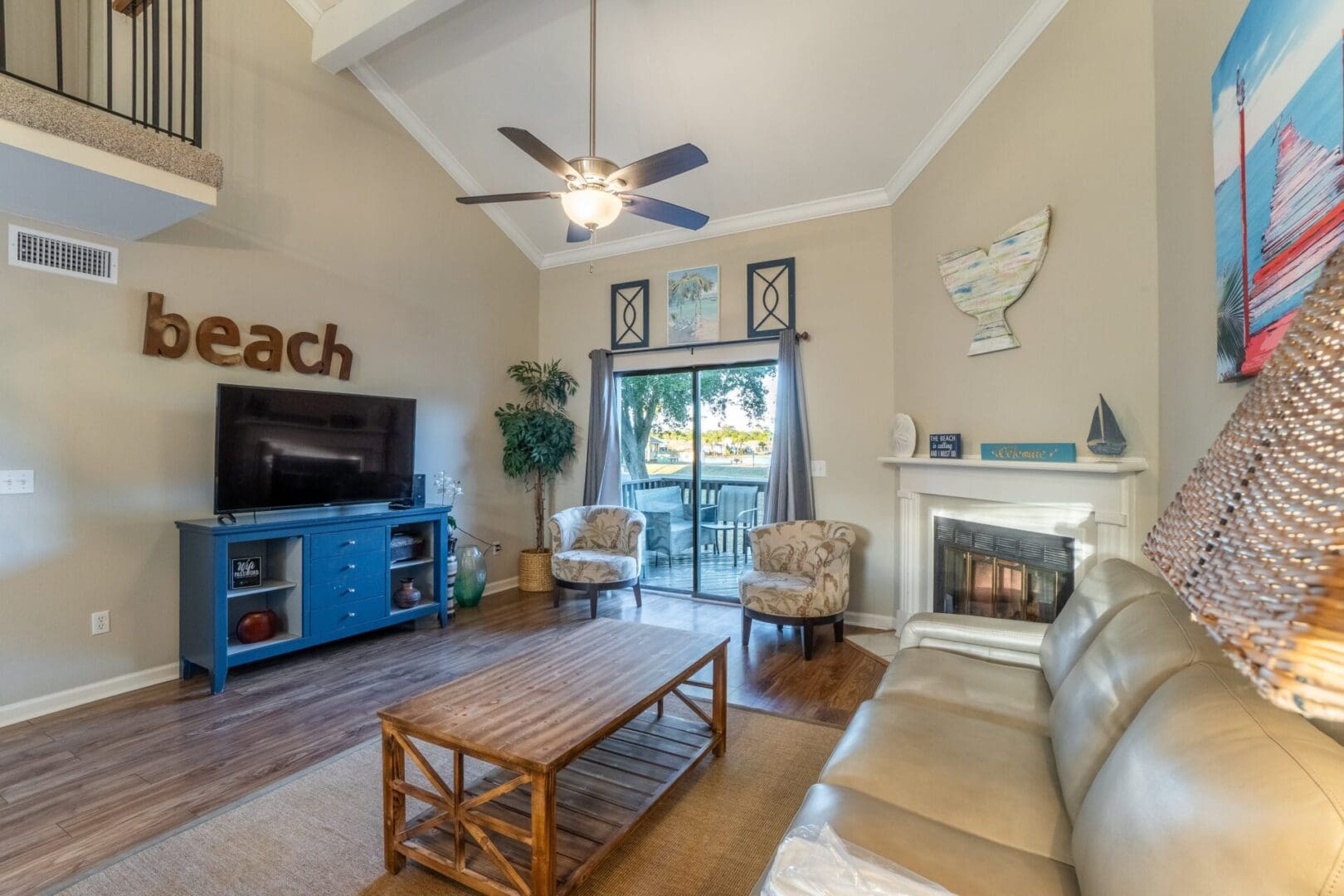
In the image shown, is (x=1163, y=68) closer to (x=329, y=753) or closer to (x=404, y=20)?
(x=404, y=20)

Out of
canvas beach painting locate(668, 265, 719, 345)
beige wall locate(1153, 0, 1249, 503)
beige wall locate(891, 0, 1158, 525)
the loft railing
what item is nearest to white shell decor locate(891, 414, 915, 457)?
beige wall locate(891, 0, 1158, 525)

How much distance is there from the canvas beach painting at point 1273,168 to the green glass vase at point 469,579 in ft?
15.2

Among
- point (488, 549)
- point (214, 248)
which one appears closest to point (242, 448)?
point (214, 248)

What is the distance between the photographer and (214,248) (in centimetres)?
341

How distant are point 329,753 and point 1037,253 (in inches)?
157

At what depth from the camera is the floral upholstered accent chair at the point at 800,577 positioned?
363 cm

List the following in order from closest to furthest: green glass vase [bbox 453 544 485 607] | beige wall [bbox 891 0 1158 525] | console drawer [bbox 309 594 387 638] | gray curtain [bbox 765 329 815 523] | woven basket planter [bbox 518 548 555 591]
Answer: beige wall [bbox 891 0 1158 525] → console drawer [bbox 309 594 387 638] → gray curtain [bbox 765 329 815 523] → green glass vase [bbox 453 544 485 607] → woven basket planter [bbox 518 548 555 591]

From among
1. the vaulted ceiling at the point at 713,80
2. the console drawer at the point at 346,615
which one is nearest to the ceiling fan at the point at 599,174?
the vaulted ceiling at the point at 713,80

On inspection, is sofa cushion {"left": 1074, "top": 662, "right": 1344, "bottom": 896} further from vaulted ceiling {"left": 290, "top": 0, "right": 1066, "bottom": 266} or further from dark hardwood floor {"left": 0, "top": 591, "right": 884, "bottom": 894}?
vaulted ceiling {"left": 290, "top": 0, "right": 1066, "bottom": 266}

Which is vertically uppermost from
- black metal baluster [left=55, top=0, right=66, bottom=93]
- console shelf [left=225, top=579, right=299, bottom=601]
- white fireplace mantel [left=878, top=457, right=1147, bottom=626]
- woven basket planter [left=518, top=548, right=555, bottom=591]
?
black metal baluster [left=55, top=0, right=66, bottom=93]

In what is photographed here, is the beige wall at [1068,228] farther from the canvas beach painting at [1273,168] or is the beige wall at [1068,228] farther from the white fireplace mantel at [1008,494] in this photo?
the canvas beach painting at [1273,168]

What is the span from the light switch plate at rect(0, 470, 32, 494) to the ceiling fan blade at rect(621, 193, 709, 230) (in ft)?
10.5

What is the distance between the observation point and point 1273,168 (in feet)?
4.90

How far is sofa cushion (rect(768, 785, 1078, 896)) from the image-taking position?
1.16m
